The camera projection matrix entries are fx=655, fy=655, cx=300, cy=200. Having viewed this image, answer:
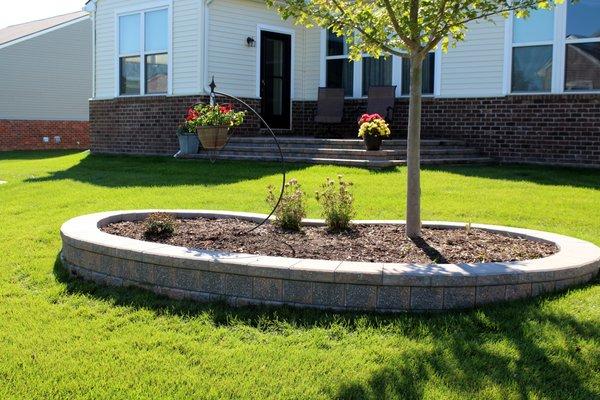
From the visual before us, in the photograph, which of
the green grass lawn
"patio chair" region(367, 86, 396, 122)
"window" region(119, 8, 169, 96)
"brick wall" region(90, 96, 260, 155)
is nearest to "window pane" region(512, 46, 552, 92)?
"patio chair" region(367, 86, 396, 122)

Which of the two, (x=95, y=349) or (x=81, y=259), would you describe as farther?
(x=81, y=259)

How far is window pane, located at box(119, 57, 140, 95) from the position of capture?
14641 mm

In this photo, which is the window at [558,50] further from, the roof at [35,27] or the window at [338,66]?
the roof at [35,27]

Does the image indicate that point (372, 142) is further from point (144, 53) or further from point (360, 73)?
point (144, 53)

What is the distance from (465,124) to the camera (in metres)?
12.5

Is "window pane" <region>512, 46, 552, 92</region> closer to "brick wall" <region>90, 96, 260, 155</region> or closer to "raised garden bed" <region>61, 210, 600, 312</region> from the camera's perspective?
"brick wall" <region>90, 96, 260, 155</region>

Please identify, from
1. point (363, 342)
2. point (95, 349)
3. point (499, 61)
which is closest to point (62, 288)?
point (95, 349)

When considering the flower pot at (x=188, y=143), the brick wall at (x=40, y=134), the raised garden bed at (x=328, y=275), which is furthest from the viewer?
the brick wall at (x=40, y=134)

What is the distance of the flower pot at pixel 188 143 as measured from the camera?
41.5 feet

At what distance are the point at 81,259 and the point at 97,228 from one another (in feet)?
1.68

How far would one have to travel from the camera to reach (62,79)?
24391 millimetres

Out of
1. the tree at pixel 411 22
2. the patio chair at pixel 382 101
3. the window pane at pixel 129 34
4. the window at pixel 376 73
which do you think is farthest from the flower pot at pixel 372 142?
the window pane at pixel 129 34

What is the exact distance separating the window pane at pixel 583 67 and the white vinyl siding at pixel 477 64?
1180 mm

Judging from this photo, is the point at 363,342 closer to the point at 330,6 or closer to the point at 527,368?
the point at 527,368
